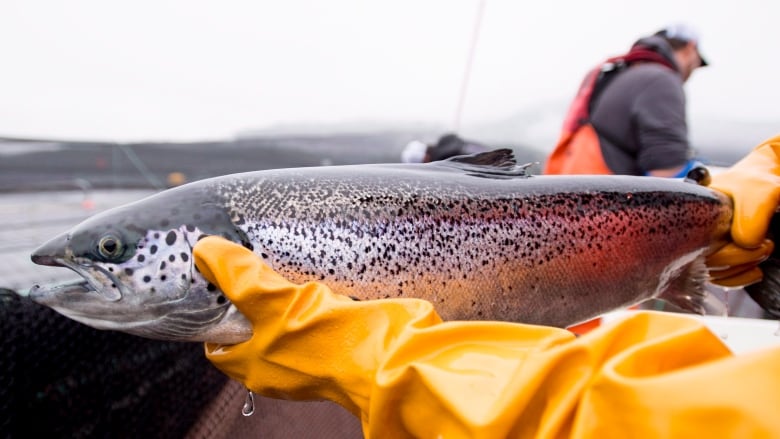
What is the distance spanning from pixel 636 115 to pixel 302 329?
2.33 meters

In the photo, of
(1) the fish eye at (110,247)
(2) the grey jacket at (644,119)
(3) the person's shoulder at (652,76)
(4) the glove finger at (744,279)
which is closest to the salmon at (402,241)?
(1) the fish eye at (110,247)

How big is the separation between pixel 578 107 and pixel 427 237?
2.12 m

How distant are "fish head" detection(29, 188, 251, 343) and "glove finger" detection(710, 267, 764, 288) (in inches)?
70.5

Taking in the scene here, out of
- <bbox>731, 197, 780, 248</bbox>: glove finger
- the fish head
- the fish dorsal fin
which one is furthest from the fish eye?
<bbox>731, 197, 780, 248</bbox>: glove finger

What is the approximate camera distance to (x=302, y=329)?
0.95 m

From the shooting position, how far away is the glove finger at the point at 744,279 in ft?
5.75

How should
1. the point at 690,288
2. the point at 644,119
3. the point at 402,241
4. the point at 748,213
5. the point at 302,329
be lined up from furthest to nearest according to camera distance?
the point at 644,119 < the point at 690,288 < the point at 748,213 < the point at 402,241 < the point at 302,329

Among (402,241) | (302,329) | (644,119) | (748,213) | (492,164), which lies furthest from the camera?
(644,119)

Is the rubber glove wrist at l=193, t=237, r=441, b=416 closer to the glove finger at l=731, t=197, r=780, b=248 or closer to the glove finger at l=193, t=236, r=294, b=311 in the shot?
the glove finger at l=193, t=236, r=294, b=311

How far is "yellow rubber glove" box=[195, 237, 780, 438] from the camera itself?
499 millimetres

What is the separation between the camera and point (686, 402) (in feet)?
1.64

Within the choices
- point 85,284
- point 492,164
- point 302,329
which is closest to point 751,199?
point 492,164

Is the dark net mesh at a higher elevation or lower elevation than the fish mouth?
lower

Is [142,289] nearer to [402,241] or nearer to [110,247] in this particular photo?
[110,247]
